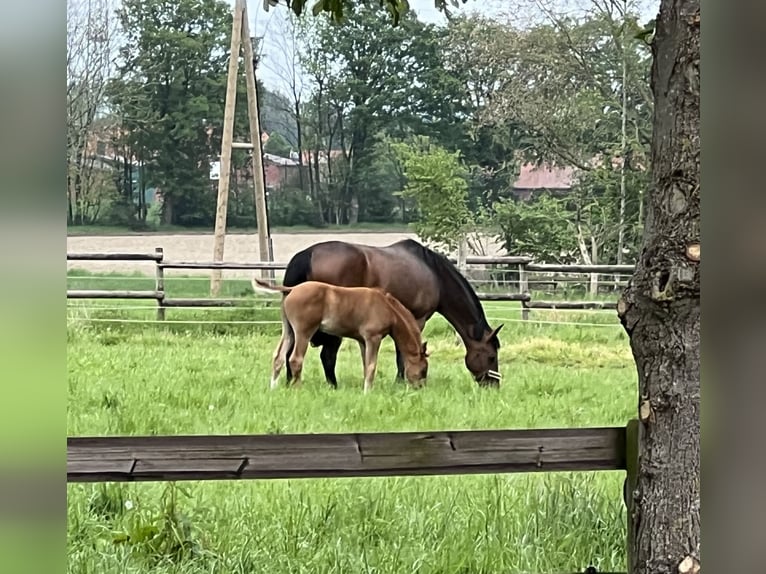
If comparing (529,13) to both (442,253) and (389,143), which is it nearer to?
(389,143)

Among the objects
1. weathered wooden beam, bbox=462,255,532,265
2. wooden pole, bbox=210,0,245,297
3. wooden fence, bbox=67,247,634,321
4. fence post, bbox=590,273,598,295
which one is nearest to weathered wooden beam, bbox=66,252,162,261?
wooden fence, bbox=67,247,634,321

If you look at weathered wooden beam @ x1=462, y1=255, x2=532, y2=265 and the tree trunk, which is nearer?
the tree trunk

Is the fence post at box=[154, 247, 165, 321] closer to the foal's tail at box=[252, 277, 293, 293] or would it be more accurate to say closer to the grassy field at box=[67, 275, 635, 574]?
the grassy field at box=[67, 275, 635, 574]

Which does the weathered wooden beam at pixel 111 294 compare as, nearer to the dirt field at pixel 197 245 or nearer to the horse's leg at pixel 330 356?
the dirt field at pixel 197 245

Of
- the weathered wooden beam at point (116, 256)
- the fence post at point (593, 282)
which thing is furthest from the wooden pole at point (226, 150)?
the fence post at point (593, 282)

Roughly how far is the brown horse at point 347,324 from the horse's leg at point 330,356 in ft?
0.06

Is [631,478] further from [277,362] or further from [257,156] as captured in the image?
[257,156]

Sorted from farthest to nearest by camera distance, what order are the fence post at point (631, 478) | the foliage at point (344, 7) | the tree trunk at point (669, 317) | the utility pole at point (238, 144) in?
the utility pole at point (238, 144)
the foliage at point (344, 7)
the fence post at point (631, 478)
the tree trunk at point (669, 317)

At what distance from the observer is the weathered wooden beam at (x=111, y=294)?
128cm

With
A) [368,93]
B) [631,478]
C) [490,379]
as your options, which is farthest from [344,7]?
[631,478]

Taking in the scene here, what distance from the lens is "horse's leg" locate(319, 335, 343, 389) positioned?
1382 millimetres

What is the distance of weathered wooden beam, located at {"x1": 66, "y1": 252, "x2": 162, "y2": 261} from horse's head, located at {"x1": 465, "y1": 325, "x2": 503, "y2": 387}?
0.59 metres

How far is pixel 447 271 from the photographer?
1.39 metres
